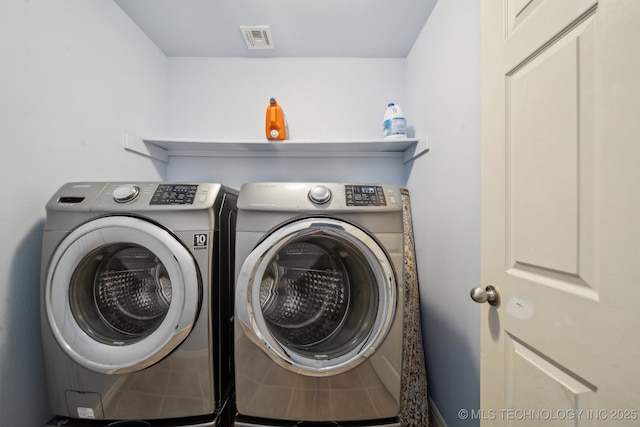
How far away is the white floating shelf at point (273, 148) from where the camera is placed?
5.35ft

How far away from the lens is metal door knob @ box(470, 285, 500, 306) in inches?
30.1

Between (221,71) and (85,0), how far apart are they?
0.80m

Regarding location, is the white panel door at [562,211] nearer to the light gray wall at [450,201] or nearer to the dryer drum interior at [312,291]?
the light gray wall at [450,201]

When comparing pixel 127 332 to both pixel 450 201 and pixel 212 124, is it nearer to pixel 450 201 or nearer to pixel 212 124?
pixel 212 124

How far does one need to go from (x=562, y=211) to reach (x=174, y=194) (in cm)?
130

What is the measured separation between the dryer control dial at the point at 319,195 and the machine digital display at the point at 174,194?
1.70ft

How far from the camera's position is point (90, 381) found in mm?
1015

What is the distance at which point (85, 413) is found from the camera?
1.03 meters

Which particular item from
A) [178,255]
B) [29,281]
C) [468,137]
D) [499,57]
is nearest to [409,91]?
[468,137]

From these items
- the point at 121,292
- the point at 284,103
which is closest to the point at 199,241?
the point at 121,292

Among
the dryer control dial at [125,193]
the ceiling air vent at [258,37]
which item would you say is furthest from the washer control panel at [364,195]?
the ceiling air vent at [258,37]

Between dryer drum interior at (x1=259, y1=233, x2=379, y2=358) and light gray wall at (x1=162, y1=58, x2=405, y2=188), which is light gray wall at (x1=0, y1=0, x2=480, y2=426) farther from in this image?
dryer drum interior at (x1=259, y1=233, x2=379, y2=358)

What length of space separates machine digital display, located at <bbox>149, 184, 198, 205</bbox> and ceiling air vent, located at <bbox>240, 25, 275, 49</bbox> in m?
1.22

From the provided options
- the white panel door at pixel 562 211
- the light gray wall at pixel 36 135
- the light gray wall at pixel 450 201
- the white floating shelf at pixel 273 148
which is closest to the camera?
the white panel door at pixel 562 211
